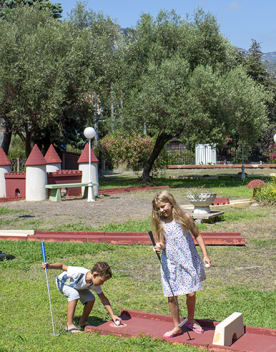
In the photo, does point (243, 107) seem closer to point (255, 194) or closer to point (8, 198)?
point (255, 194)

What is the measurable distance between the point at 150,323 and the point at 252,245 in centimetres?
553

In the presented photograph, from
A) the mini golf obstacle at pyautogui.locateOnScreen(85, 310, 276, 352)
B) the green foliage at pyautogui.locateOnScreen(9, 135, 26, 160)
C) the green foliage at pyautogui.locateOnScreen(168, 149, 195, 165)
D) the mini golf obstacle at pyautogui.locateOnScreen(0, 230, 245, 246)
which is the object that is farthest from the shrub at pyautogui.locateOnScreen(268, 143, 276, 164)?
the mini golf obstacle at pyautogui.locateOnScreen(85, 310, 276, 352)

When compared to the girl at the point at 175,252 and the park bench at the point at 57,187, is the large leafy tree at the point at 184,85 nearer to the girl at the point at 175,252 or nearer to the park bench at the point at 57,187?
the park bench at the point at 57,187

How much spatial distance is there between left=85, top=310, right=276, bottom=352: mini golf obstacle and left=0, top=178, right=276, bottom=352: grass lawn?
133mm

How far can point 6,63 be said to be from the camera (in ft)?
87.9

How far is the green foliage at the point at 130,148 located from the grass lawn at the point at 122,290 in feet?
62.2

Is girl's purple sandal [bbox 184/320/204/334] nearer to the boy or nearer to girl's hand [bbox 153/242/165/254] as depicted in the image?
the boy

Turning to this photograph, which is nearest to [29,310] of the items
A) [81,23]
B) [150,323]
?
[150,323]

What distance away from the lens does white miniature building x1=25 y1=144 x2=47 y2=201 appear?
850 inches

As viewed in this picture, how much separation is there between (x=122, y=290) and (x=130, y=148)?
2377 cm

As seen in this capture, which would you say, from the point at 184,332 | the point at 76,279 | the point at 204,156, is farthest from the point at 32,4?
the point at 184,332

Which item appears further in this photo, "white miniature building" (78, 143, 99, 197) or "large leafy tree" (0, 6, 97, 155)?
"large leafy tree" (0, 6, 97, 155)

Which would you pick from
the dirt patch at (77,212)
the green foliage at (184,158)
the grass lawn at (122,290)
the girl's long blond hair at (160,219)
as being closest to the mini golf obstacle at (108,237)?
the grass lawn at (122,290)

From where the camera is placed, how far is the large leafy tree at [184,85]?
85.0ft
